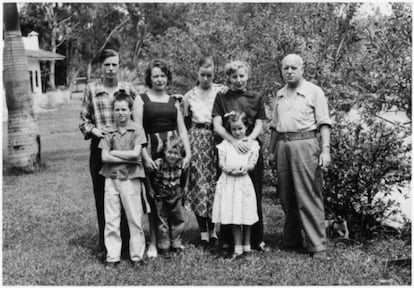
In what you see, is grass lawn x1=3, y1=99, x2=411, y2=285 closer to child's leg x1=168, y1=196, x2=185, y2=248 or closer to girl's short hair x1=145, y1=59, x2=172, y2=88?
child's leg x1=168, y1=196, x2=185, y2=248

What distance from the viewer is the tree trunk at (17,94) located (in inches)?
432

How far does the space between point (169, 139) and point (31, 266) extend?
1.81m

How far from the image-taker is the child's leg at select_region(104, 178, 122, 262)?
16.7ft

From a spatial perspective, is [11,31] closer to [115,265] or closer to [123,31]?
[115,265]

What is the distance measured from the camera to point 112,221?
201 inches

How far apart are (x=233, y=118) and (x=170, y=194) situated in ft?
3.16

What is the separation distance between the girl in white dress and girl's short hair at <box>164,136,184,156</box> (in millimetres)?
370

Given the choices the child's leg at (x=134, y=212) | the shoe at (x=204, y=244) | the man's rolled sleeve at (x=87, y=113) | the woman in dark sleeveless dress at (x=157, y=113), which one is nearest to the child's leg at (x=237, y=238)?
the shoe at (x=204, y=244)

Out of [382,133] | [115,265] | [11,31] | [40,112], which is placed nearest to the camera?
[115,265]

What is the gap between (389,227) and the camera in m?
6.32

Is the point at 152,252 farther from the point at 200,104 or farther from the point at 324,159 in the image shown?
the point at 324,159

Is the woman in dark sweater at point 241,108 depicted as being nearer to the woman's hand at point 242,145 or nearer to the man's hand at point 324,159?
the woman's hand at point 242,145

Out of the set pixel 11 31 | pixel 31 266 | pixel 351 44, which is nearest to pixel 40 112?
pixel 11 31

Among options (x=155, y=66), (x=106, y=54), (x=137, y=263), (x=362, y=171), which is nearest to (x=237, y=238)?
(x=137, y=263)
